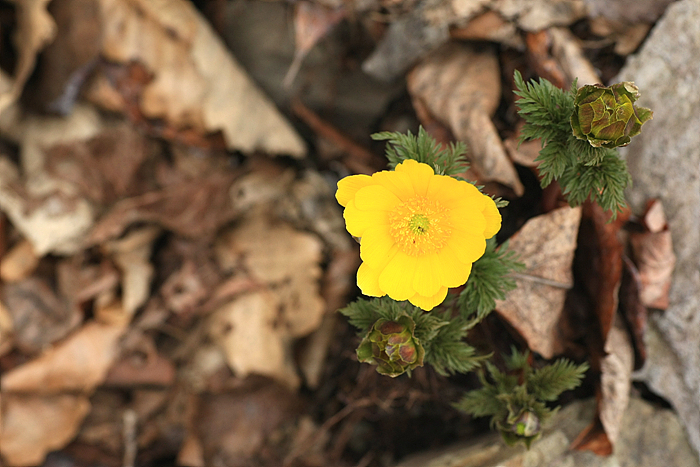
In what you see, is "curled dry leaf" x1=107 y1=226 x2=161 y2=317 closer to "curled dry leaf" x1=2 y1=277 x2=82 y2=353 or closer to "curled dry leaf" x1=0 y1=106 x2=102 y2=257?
"curled dry leaf" x1=0 y1=106 x2=102 y2=257

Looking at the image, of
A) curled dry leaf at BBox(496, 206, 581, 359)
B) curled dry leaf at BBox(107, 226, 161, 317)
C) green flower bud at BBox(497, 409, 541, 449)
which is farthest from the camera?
curled dry leaf at BBox(107, 226, 161, 317)

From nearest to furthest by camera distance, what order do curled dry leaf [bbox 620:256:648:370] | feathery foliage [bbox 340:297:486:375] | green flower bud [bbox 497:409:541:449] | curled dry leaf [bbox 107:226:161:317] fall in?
feathery foliage [bbox 340:297:486:375]
green flower bud [bbox 497:409:541:449]
curled dry leaf [bbox 620:256:648:370]
curled dry leaf [bbox 107:226:161:317]

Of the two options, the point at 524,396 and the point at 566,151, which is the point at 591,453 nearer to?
the point at 524,396

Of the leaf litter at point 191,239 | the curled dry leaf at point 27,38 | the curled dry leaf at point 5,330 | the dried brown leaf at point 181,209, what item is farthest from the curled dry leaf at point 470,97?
the curled dry leaf at point 5,330

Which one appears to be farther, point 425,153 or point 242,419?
point 242,419

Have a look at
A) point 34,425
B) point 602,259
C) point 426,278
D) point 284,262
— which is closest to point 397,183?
point 426,278

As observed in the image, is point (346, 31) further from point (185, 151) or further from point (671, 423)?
point (671, 423)

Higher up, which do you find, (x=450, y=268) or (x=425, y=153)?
(x=425, y=153)

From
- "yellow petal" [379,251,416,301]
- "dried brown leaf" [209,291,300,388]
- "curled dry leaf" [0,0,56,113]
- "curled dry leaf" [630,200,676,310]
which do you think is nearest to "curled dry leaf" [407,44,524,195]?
"curled dry leaf" [630,200,676,310]
